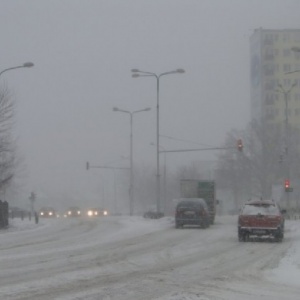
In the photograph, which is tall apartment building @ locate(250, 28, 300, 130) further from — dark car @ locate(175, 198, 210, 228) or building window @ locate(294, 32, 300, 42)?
dark car @ locate(175, 198, 210, 228)

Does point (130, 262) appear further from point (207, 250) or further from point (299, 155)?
point (299, 155)

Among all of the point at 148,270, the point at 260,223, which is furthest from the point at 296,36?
the point at 148,270

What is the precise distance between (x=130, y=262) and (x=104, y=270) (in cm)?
233

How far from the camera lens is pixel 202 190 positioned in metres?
53.3

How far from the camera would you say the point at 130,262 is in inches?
771

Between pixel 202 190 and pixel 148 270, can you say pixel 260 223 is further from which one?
pixel 202 190

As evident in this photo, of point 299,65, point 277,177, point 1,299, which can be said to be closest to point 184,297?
point 1,299

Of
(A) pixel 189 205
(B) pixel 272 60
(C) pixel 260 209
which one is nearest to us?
(C) pixel 260 209

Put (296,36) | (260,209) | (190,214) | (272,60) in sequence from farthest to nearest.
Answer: (296,36) < (272,60) < (190,214) < (260,209)

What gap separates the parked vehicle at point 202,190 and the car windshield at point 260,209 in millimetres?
20175

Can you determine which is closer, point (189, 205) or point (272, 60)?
point (189, 205)

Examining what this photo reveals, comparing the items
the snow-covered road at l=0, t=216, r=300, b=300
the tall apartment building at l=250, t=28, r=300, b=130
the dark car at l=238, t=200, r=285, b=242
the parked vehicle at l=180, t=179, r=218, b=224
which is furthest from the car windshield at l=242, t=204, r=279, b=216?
the tall apartment building at l=250, t=28, r=300, b=130

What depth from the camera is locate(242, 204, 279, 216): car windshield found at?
101 ft

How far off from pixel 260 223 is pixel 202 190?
23.0 meters
